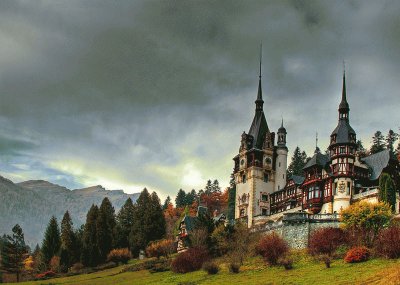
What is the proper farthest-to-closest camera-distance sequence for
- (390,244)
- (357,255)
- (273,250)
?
1. (273,250)
2. (357,255)
3. (390,244)

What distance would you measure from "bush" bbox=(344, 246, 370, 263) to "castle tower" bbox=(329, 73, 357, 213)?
70.6 ft

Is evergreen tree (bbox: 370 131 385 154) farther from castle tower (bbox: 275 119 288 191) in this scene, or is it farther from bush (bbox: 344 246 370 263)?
bush (bbox: 344 246 370 263)

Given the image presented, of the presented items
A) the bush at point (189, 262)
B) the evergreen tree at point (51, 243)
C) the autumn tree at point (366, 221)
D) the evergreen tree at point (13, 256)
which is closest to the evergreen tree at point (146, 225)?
the evergreen tree at point (51, 243)

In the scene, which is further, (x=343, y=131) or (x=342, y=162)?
(x=343, y=131)

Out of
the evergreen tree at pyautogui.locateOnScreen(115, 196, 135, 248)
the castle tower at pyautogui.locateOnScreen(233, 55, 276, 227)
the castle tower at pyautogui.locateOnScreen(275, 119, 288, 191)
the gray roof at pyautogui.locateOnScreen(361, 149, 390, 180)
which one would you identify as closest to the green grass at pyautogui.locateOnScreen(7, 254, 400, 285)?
the evergreen tree at pyautogui.locateOnScreen(115, 196, 135, 248)

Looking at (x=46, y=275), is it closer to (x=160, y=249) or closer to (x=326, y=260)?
(x=160, y=249)

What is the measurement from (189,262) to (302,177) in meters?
29.3

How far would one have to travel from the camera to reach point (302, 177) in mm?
87125

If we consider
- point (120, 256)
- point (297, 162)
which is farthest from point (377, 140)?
point (120, 256)

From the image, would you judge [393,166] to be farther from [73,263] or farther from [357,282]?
[73,263]

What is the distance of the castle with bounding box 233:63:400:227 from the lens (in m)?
74.4

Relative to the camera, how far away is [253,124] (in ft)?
313

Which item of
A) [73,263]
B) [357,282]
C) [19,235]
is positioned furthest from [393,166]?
[19,235]

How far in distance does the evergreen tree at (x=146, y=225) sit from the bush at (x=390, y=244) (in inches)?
1717
